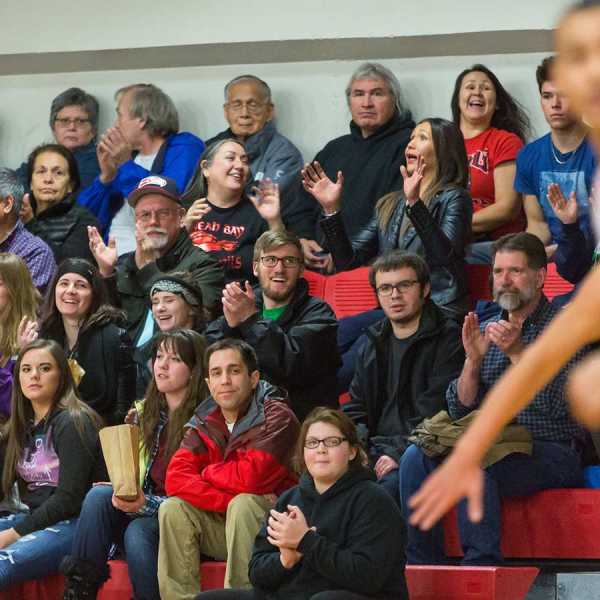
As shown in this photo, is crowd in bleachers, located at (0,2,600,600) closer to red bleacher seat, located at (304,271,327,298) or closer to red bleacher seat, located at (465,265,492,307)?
red bleacher seat, located at (465,265,492,307)

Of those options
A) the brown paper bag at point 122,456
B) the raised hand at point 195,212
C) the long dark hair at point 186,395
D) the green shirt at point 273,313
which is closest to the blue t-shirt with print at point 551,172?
the green shirt at point 273,313

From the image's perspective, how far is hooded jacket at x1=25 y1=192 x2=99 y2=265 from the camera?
21.9ft

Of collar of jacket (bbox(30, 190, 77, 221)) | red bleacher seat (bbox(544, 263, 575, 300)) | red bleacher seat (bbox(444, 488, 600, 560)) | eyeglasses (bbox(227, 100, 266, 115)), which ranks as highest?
eyeglasses (bbox(227, 100, 266, 115))

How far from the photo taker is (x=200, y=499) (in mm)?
4559

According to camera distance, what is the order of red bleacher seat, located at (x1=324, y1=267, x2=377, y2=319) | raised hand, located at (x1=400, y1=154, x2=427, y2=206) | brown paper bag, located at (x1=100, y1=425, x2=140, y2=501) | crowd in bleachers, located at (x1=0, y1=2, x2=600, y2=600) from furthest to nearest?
red bleacher seat, located at (x1=324, y1=267, x2=377, y2=319), raised hand, located at (x1=400, y1=154, x2=427, y2=206), crowd in bleachers, located at (x1=0, y1=2, x2=600, y2=600), brown paper bag, located at (x1=100, y1=425, x2=140, y2=501)

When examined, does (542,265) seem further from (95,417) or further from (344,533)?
(95,417)

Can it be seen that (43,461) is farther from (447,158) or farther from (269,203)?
(447,158)

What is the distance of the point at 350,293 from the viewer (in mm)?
6211

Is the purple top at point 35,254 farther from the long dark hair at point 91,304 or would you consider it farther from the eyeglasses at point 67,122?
the eyeglasses at point 67,122

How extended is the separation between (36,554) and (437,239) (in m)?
1.86

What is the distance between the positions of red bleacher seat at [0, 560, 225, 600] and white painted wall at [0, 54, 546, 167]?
3.18 meters

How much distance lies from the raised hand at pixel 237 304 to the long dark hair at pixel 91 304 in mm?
729

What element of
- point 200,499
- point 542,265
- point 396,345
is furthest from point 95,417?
point 542,265

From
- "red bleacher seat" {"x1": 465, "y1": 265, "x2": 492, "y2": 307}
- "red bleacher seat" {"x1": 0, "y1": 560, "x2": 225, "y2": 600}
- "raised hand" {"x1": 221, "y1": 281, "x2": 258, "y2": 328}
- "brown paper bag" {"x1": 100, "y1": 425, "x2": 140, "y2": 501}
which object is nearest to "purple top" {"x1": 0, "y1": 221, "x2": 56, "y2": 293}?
"raised hand" {"x1": 221, "y1": 281, "x2": 258, "y2": 328}
